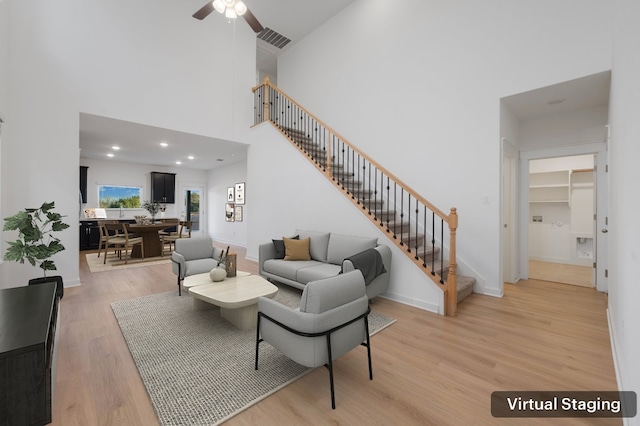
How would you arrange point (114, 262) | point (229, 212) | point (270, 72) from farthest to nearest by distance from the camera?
1. point (229, 212)
2. point (270, 72)
3. point (114, 262)

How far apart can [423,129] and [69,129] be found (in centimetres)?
599

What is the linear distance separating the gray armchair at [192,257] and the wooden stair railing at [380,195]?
2.43 metres

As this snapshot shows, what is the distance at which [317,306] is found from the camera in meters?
1.93

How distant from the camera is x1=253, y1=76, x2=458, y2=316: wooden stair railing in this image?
3679 mm

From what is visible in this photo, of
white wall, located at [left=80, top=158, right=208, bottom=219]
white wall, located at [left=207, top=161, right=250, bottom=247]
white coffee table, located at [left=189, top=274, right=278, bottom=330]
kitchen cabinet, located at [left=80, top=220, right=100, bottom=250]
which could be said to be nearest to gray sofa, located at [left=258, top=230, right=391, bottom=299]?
white coffee table, located at [left=189, top=274, right=278, bottom=330]

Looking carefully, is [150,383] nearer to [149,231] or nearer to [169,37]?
[149,231]

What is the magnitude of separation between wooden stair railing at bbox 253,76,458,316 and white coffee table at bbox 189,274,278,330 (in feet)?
6.57

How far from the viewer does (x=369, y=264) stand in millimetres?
3527

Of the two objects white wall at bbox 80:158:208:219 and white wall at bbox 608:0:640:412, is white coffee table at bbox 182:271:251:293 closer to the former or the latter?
white wall at bbox 608:0:640:412

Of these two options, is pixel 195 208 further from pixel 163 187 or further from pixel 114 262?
pixel 114 262

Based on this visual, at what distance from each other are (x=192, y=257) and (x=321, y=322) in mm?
3445

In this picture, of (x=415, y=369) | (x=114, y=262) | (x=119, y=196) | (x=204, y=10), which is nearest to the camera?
(x=415, y=369)

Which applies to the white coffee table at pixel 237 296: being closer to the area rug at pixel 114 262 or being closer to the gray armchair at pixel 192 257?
the gray armchair at pixel 192 257

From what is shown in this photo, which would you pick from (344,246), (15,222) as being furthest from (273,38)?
(15,222)
